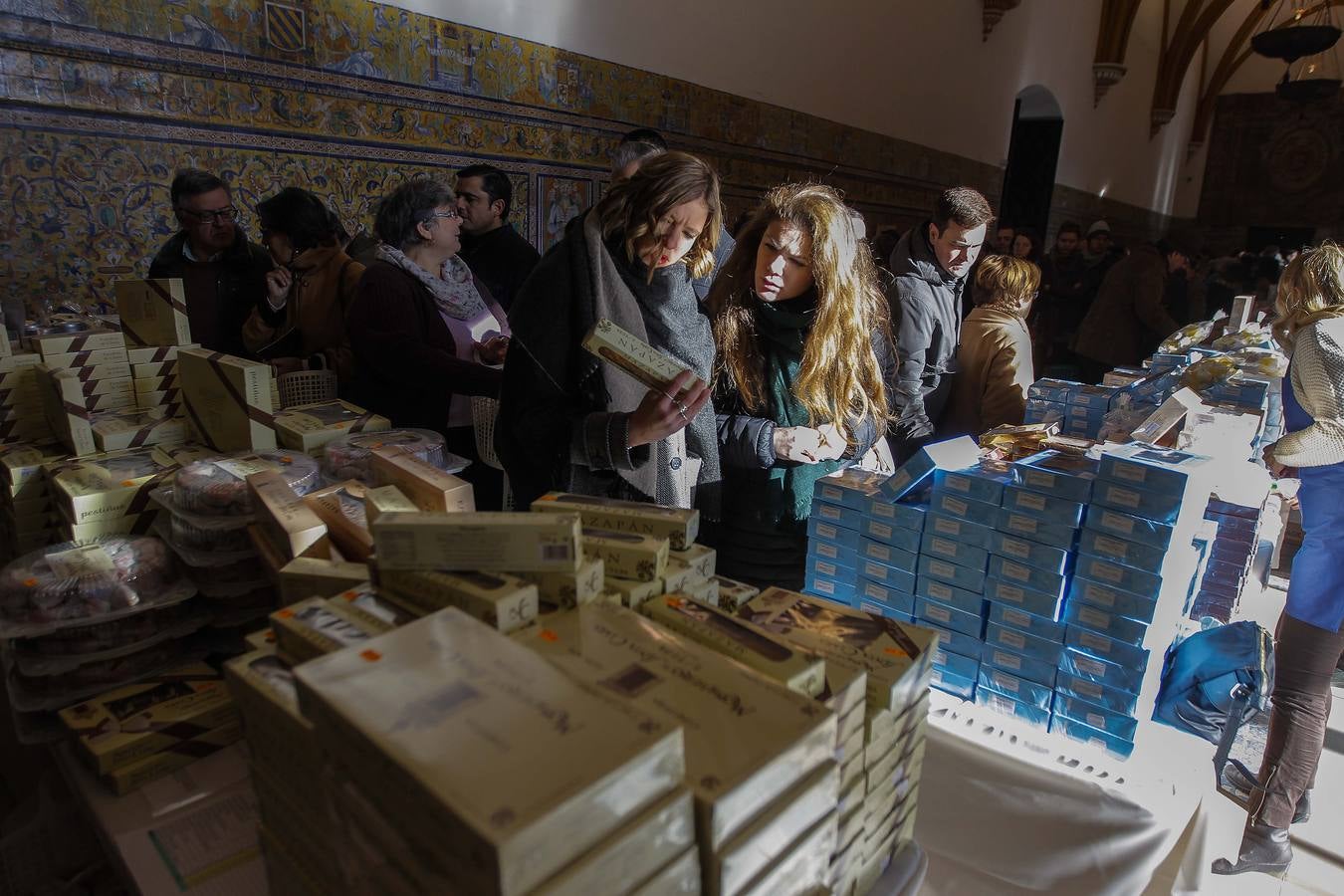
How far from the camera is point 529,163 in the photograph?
539 centimetres

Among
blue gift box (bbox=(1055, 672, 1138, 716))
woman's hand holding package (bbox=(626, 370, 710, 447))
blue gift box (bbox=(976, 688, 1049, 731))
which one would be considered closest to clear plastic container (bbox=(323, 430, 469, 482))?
woman's hand holding package (bbox=(626, 370, 710, 447))

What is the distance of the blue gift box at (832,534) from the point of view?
201cm

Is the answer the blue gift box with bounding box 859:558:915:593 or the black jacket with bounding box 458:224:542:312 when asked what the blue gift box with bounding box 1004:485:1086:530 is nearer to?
the blue gift box with bounding box 859:558:915:593

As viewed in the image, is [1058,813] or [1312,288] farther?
[1312,288]

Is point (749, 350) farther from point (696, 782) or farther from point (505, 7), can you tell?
point (505, 7)

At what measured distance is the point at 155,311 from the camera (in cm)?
254

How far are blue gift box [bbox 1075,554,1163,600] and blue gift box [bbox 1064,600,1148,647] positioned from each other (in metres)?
0.07

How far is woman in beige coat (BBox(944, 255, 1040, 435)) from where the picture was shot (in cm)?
352

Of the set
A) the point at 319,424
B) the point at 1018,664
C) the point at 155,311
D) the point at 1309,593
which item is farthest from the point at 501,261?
the point at 1309,593

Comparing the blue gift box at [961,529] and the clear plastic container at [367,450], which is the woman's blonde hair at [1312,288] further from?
the clear plastic container at [367,450]

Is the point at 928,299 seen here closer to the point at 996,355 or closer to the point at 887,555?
the point at 996,355

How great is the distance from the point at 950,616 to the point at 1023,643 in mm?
177

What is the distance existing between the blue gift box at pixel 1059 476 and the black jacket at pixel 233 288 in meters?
3.09

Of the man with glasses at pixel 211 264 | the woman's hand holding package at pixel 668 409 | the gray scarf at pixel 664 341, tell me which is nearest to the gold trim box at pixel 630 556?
the woman's hand holding package at pixel 668 409
